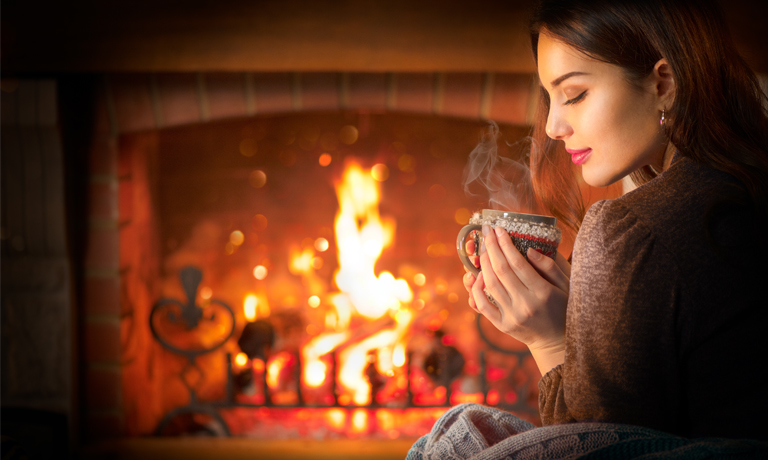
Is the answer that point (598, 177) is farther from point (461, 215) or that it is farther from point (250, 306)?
point (250, 306)

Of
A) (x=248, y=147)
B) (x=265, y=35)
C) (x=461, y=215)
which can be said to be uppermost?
(x=265, y=35)

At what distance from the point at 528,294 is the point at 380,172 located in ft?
3.44

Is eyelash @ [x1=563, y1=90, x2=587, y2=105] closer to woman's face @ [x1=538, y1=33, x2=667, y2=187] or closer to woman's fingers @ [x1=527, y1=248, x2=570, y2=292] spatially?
woman's face @ [x1=538, y1=33, x2=667, y2=187]

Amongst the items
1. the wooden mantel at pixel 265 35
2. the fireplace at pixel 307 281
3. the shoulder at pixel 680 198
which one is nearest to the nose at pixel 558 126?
the shoulder at pixel 680 198

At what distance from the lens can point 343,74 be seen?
1296 millimetres

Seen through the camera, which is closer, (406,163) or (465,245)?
(465,245)

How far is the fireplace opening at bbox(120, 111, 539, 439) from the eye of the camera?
153 centimetres

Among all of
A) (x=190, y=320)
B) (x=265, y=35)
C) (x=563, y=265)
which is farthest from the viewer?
(x=190, y=320)

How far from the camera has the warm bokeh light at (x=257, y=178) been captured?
1.61 metres

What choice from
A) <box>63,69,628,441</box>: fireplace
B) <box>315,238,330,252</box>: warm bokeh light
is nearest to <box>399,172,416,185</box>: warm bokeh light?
<box>63,69,628,441</box>: fireplace

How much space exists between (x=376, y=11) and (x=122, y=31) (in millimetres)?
560

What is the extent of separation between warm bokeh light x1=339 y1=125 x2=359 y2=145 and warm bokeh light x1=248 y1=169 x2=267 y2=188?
26 centimetres

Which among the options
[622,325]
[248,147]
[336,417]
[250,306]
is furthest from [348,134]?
[622,325]

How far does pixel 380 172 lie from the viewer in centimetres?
161
